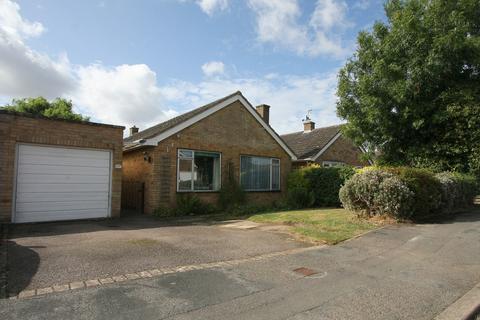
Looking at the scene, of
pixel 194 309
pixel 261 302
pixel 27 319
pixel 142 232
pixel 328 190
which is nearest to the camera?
pixel 27 319

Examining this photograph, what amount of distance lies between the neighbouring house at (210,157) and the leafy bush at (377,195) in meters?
6.06

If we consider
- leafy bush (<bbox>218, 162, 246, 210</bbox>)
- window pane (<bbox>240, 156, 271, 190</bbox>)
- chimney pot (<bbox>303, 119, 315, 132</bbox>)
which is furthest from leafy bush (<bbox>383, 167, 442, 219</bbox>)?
chimney pot (<bbox>303, 119, 315, 132</bbox>)

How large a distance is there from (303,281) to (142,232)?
17.6 feet

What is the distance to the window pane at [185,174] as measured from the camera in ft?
45.9

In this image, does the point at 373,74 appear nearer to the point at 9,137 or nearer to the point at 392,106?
the point at 392,106

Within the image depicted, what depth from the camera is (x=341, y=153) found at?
24500 mm

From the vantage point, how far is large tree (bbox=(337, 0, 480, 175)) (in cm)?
1549

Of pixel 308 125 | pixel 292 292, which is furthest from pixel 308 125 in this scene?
pixel 292 292

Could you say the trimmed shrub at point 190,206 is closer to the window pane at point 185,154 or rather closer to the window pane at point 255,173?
the window pane at point 185,154

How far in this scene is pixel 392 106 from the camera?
17266mm

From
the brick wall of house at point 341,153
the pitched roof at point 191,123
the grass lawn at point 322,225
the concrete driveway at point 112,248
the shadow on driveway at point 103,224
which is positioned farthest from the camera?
the brick wall of house at point 341,153

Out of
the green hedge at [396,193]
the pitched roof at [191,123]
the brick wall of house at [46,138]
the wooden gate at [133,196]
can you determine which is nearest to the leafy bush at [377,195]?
the green hedge at [396,193]

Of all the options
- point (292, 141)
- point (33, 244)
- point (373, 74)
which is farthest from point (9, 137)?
point (292, 141)

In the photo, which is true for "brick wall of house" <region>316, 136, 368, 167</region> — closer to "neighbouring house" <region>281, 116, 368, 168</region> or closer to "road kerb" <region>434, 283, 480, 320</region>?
"neighbouring house" <region>281, 116, 368, 168</region>
